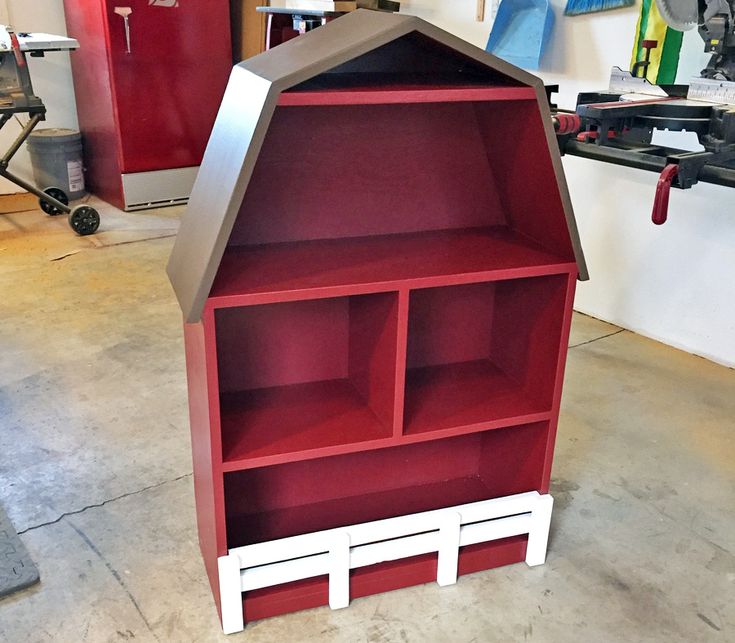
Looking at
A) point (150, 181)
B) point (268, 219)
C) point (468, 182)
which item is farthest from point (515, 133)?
point (150, 181)

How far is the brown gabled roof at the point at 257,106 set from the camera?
1.32 m

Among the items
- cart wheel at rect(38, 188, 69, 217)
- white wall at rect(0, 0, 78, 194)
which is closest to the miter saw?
cart wheel at rect(38, 188, 69, 217)

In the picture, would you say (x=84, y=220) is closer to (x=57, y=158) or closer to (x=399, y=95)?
(x=57, y=158)

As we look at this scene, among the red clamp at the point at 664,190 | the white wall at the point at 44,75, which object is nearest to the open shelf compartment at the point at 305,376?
the red clamp at the point at 664,190

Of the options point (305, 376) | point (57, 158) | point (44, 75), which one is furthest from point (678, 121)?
point (44, 75)

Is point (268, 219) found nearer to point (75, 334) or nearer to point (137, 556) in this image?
point (137, 556)

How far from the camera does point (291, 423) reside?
165 cm

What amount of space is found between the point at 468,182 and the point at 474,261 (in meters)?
0.27

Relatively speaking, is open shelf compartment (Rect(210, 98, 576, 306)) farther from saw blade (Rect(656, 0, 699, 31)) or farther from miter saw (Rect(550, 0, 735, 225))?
saw blade (Rect(656, 0, 699, 31))

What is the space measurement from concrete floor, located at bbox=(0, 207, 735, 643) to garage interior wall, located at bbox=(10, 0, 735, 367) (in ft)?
0.40

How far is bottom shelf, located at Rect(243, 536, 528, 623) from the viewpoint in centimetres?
171

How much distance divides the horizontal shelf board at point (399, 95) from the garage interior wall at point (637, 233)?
1.64 m

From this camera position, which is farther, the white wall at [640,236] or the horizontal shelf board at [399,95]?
the white wall at [640,236]

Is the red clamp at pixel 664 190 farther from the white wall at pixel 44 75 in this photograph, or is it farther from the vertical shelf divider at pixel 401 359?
the white wall at pixel 44 75
